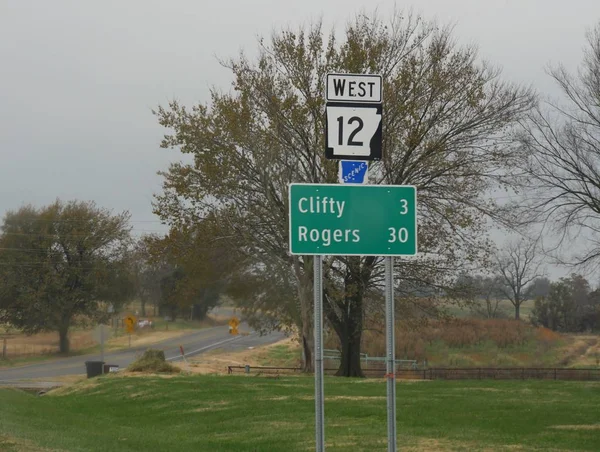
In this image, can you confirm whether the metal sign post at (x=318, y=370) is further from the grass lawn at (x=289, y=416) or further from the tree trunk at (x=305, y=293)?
the tree trunk at (x=305, y=293)

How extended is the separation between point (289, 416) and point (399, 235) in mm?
11425

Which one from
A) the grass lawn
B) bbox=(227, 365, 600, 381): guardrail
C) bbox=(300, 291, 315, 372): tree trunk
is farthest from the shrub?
bbox=(300, 291, 315, 372): tree trunk

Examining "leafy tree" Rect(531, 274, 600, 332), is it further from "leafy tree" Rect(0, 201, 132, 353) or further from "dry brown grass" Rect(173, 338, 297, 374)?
"leafy tree" Rect(0, 201, 132, 353)

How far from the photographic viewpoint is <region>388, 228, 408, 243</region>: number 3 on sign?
7270mm

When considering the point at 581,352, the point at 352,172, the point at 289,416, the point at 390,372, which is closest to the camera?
the point at 390,372

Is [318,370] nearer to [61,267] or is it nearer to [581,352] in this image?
[581,352]

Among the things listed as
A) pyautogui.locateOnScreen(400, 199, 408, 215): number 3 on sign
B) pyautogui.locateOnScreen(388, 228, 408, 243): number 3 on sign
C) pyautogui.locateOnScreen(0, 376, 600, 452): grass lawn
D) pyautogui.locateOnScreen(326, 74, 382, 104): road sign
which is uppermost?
pyautogui.locateOnScreen(326, 74, 382, 104): road sign

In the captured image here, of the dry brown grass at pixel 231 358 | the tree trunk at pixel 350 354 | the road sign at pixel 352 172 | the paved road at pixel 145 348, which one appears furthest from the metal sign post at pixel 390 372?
the dry brown grass at pixel 231 358

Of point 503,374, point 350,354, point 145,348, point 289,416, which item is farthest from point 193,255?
point 145,348

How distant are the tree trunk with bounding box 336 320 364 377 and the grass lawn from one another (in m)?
6.35

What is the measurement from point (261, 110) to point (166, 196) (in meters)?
4.76

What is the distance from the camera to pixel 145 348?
209 feet

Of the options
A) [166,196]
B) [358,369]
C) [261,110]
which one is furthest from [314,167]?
[358,369]

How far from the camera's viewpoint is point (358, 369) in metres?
34.4
